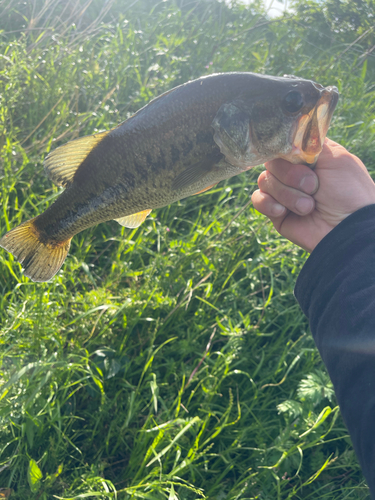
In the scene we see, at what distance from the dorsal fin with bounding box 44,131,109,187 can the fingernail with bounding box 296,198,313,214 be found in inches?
41.7

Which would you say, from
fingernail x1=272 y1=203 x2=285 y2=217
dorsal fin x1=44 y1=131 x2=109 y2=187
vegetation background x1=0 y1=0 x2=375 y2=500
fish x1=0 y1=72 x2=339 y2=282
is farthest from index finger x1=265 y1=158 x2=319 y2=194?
dorsal fin x1=44 y1=131 x2=109 y2=187

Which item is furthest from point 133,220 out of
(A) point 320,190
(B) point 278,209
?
(A) point 320,190

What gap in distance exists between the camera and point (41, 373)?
84.6 inches

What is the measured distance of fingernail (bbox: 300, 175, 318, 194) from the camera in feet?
6.08

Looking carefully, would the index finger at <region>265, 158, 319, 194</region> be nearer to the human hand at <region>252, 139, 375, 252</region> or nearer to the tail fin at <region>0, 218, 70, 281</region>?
the human hand at <region>252, 139, 375, 252</region>

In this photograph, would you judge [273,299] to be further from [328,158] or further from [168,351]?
[328,158]

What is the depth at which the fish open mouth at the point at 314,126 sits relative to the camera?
1.36 metres

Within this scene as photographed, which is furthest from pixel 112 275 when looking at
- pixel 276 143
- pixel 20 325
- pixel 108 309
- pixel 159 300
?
pixel 276 143

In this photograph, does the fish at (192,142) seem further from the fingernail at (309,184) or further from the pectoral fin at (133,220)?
the fingernail at (309,184)

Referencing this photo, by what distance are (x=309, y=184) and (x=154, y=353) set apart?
4.57 ft

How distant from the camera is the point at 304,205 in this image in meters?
1.90

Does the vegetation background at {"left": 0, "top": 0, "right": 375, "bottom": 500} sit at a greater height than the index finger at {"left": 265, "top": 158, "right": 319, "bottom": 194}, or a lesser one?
lesser

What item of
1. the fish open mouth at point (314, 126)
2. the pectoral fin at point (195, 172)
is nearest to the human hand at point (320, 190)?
the fish open mouth at point (314, 126)

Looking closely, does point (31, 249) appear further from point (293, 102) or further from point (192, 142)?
point (293, 102)
